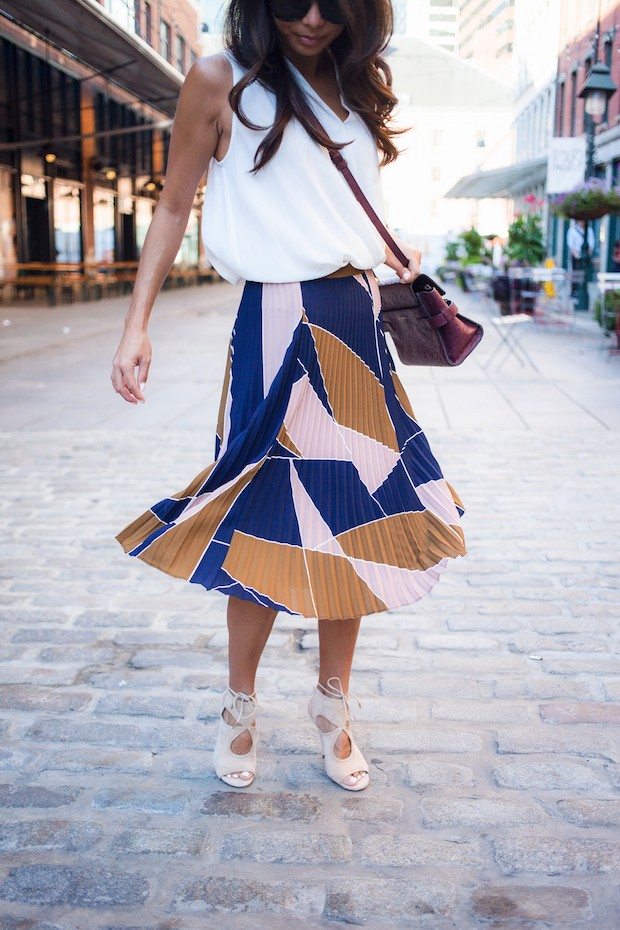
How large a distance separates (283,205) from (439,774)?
4.56 ft

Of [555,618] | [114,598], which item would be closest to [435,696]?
[555,618]

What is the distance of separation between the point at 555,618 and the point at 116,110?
1099 inches

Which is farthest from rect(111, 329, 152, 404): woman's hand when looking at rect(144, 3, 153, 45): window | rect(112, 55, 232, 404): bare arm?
rect(144, 3, 153, 45): window

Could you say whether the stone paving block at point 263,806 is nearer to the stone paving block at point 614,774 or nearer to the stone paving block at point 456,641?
the stone paving block at point 614,774

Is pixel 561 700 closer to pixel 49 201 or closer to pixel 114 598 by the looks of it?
pixel 114 598

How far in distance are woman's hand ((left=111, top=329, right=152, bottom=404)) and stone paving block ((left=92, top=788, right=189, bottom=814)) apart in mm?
921

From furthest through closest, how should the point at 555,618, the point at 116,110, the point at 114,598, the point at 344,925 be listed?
the point at 116,110 → the point at 114,598 → the point at 555,618 → the point at 344,925

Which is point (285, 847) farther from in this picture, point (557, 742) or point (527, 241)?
point (527, 241)

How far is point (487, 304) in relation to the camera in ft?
65.2

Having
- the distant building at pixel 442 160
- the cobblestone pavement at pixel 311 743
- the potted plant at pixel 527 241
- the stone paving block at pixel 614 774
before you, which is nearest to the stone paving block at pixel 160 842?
the cobblestone pavement at pixel 311 743

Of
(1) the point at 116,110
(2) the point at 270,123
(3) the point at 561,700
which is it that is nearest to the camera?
(2) the point at 270,123

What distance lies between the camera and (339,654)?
82.6 inches

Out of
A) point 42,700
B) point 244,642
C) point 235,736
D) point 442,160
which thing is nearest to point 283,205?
point 244,642

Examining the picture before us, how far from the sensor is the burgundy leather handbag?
206cm
